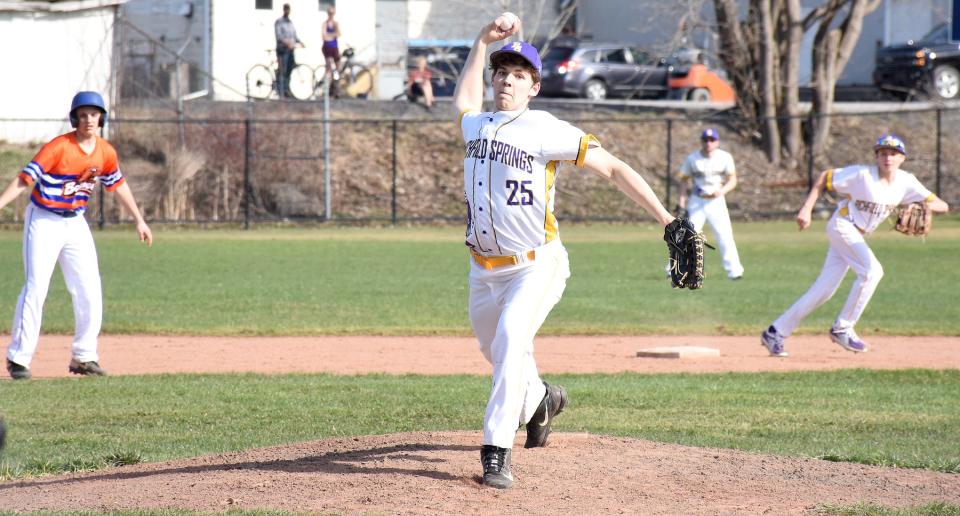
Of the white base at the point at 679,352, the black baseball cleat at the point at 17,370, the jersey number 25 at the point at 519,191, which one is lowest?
the white base at the point at 679,352

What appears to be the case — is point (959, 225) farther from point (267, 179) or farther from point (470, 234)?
point (470, 234)

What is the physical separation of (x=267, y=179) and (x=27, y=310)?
64.9 ft

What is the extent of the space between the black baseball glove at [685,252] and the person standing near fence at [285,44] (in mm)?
21766

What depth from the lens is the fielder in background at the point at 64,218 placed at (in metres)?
9.69

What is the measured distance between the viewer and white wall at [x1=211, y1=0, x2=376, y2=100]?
28141 mm

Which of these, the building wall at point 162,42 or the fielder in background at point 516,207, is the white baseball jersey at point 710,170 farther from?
the building wall at point 162,42

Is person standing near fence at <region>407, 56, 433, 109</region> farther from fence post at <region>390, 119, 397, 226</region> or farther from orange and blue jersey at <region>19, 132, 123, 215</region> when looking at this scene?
orange and blue jersey at <region>19, 132, 123, 215</region>

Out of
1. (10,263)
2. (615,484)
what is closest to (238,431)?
(615,484)

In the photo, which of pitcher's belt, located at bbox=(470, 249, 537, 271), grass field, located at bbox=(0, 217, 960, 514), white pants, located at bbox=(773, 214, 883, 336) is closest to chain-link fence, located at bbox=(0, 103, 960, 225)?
grass field, located at bbox=(0, 217, 960, 514)

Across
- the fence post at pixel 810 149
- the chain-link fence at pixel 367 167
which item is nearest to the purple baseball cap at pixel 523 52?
the chain-link fence at pixel 367 167

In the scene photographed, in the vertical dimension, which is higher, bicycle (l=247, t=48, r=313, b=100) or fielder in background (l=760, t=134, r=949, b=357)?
bicycle (l=247, t=48, r=313, b=100)

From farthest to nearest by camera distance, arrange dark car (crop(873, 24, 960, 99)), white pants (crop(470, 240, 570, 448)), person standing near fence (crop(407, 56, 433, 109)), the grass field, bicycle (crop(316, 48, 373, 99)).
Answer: dark car (crop(873, 24, 960, 99)), person standing near fence (crop(407, 56, 433, 109)), bicycle (crop(316, 48, 373, 99)), the grass field, white pants (crop(470, 240, 570, 448))

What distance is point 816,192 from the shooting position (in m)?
11.7

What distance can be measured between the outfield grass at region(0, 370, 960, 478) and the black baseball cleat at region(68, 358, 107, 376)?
17 cm
